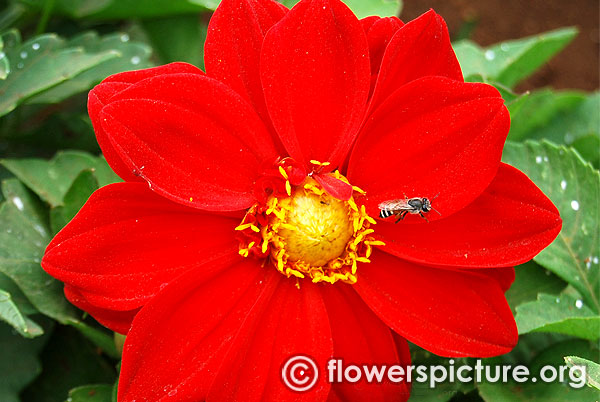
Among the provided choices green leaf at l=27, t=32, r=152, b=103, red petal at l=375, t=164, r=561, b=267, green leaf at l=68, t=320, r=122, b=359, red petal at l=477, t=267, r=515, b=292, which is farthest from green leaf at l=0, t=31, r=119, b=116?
red petal at l=477, t=267, r=515, b=292

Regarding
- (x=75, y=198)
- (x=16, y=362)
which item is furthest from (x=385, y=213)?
(x=16, y=362)

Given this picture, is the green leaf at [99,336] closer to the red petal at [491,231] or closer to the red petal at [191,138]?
the red petal at [191,138]

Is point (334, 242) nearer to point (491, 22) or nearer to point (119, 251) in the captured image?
point (119, 251)

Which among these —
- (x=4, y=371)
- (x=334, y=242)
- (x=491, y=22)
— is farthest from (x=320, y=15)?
(x=491, y=22)

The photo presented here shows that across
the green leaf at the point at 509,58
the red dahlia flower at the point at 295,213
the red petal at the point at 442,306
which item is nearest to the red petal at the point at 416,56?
the red dahlia flower at the point at 295,213

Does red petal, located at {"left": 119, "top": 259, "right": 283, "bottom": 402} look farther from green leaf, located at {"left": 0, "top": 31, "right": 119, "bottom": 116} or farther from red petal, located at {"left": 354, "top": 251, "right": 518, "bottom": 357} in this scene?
green leaf, located at {"left": 0, "top": 31, "right": 119, "bottom": 116}

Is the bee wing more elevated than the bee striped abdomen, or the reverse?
the bee wing
